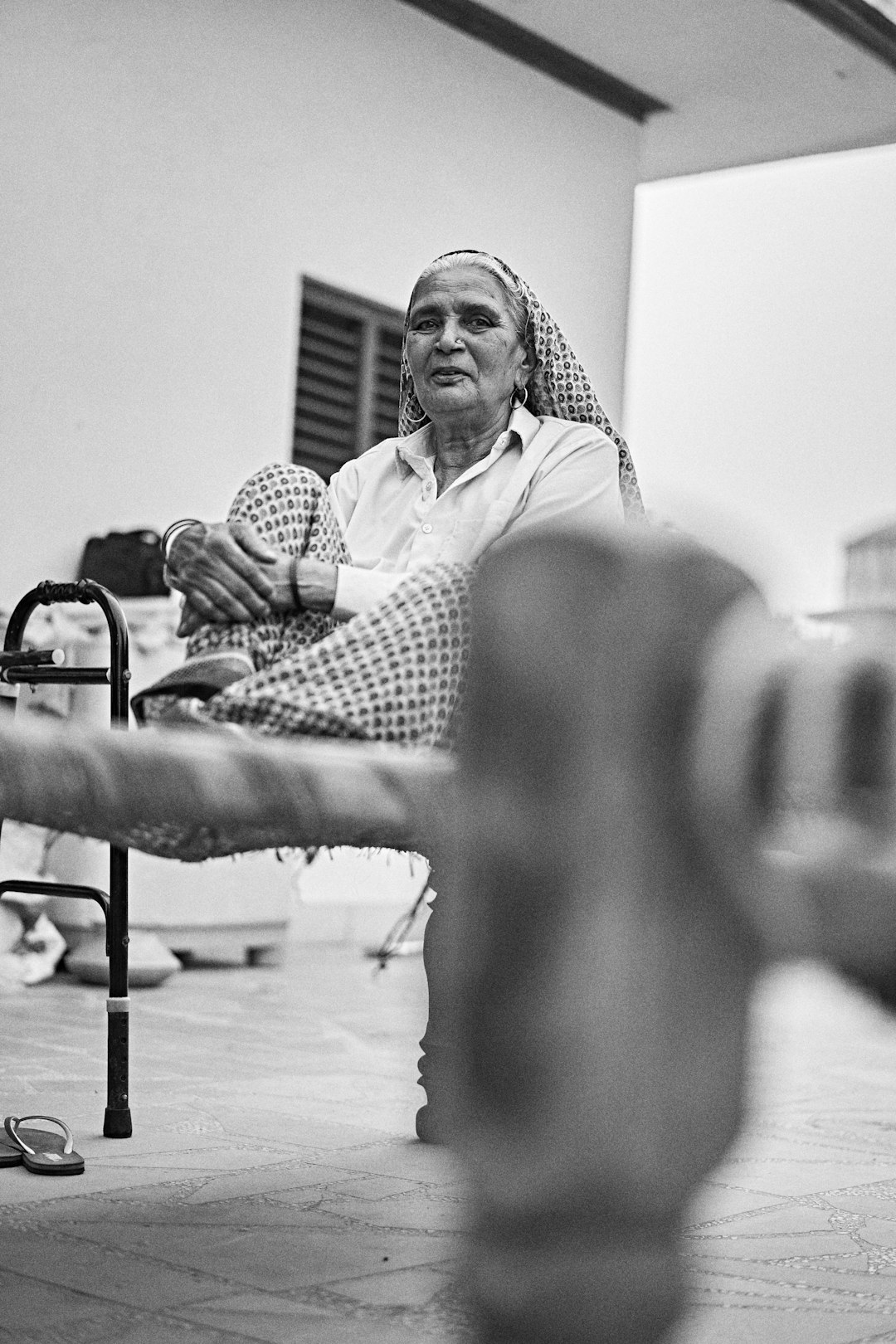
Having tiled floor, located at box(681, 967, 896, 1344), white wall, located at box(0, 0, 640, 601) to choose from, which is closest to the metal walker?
tiled floor, located at box(681, 967, 896, 1344)

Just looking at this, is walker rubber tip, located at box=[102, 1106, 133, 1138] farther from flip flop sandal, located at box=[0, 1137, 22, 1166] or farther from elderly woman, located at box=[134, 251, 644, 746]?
elderly woman, located at box=[134, 251, 644, 746]

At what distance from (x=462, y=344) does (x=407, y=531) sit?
0.88 ft

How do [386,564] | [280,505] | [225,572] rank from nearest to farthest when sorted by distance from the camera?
Answer: [225,572]
[280,505]
[386,564]

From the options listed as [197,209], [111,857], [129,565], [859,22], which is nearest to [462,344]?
[111,857]

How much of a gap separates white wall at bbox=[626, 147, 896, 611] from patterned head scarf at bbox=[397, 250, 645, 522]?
505 centimetres

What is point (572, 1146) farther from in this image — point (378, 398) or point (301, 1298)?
point (378, 398)

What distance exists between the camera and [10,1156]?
252 cm

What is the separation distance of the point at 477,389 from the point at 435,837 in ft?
4.71

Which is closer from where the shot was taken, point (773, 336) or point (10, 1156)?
point (10, 1156)

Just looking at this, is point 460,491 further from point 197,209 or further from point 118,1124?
point 197,209

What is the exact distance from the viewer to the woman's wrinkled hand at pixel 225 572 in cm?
197

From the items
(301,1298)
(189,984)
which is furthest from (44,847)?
(301,1298)

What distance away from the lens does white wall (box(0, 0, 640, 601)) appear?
5457mm

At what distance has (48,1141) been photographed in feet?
8.54
